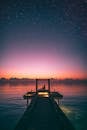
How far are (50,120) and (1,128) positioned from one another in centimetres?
1773

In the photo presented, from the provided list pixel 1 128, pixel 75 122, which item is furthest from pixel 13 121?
pixel 75 122

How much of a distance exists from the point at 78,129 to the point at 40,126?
17.8 metres

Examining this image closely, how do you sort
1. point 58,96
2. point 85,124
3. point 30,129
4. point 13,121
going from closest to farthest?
point 30,129 < point 85,124 < point 13,121 < point 58,96

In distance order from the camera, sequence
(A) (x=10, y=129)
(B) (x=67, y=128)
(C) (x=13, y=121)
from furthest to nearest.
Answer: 1. (C) (x=13, y=121)
2. (A) (x=10, y=129)
3. (B) (x=67, y=128)

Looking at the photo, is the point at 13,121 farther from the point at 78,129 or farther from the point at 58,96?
the point at 58,96

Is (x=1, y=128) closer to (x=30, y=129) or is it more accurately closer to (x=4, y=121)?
(x=4, y=121)

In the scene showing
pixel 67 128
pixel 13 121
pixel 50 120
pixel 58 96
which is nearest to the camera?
pixel 67 128

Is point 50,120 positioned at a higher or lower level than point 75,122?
higher

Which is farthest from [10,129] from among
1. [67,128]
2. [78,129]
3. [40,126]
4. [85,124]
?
[67,128]

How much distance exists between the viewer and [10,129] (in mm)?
36906

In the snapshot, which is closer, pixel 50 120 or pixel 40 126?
pixel 40 126

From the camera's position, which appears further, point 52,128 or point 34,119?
→ point 34,119

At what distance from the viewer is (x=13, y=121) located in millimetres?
44094

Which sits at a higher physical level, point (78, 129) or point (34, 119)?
point (34, 119)
